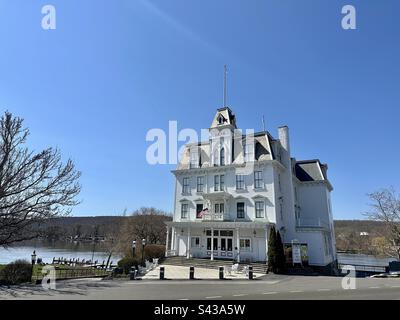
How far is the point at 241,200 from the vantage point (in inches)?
1196

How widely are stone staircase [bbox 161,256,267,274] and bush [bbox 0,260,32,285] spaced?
12.6 meters

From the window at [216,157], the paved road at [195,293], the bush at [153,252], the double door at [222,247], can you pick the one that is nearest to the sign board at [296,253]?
the double door at [222,247]

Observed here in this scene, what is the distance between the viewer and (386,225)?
1299 inches

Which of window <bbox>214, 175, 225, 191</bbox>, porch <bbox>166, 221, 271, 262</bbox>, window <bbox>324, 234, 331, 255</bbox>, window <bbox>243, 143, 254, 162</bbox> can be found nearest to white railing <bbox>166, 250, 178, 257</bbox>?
porch <bbox>166, 221, 271, 262</bbox>

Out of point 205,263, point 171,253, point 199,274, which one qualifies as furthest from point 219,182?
point 199,274

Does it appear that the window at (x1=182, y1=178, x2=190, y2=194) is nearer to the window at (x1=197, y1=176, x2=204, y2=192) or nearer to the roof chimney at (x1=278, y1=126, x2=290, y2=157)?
the window at (x1=197, y1=176, x2=204, y2=192)

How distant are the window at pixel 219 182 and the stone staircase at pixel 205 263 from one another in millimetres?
7609

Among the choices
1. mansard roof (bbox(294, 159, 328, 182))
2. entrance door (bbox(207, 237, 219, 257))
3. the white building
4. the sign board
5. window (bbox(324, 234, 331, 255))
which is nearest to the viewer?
the sign board

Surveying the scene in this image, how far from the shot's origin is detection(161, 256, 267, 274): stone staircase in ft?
84.2

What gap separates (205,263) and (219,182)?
28.4ft

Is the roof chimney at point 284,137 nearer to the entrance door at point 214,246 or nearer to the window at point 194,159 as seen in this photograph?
the window at point 194,159
